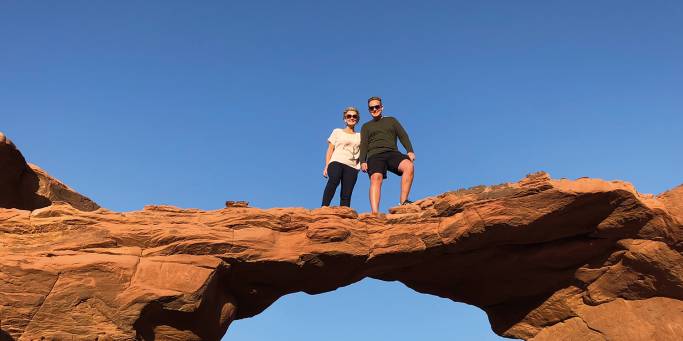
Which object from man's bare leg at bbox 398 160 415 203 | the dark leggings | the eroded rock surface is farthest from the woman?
the eroded rock surface

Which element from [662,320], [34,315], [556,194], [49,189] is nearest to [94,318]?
[34,315]

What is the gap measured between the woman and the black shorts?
0.53 metres

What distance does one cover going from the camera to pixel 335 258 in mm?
13281

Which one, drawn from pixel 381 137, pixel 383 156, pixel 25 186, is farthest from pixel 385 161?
pixel 25 186

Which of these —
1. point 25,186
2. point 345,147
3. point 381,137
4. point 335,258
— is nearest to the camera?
point 335,258

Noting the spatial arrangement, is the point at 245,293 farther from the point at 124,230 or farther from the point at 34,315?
the point at 34,315

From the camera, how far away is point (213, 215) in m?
13.7

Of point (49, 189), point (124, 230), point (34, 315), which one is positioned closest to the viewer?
point (34, 315)

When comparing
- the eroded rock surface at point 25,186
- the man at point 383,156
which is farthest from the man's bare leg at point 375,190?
the eroded rock surface at point 25,186

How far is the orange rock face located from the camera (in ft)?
38.3

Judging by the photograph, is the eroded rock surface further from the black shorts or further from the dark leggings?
the black shorts

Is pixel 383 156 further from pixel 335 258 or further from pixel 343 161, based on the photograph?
pixel 335 258

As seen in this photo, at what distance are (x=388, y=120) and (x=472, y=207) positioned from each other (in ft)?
10.0

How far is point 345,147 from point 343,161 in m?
0.40
